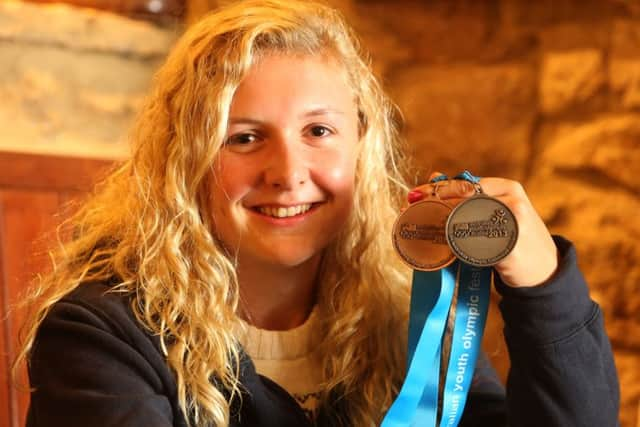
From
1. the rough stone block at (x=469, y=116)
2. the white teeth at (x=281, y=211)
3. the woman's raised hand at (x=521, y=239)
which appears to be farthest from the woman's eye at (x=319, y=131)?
the rough stone block at (x=469, y=116)

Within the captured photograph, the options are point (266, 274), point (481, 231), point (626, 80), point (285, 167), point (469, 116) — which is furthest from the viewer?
point (469, 116)

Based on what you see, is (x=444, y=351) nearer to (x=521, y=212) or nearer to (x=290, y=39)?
(x=521, y=212)

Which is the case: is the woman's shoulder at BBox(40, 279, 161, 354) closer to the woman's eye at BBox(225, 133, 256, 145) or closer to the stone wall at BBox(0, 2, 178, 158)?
the woman's eye at BBox(225, 133, 256, 145)

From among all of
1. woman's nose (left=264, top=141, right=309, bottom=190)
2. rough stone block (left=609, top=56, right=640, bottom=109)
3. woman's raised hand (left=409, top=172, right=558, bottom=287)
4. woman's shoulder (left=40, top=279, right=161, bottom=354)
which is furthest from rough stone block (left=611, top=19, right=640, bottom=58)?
woman's shoulder (left=40, top=279, right=161, bottom=354)

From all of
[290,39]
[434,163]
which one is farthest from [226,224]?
[434,163]

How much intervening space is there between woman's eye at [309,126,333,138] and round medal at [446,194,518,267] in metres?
0.26

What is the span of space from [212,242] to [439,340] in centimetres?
35

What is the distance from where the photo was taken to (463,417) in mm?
1130

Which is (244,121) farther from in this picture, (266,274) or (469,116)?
(469,116)

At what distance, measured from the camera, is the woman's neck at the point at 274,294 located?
1137 millimetres

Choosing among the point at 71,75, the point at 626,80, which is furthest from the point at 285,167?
the point at 71,75

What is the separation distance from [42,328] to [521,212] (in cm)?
63

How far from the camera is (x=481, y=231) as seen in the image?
0.88 metres

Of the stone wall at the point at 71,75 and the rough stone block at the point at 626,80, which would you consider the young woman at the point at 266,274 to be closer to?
the rough stone block at the point at 626,80
